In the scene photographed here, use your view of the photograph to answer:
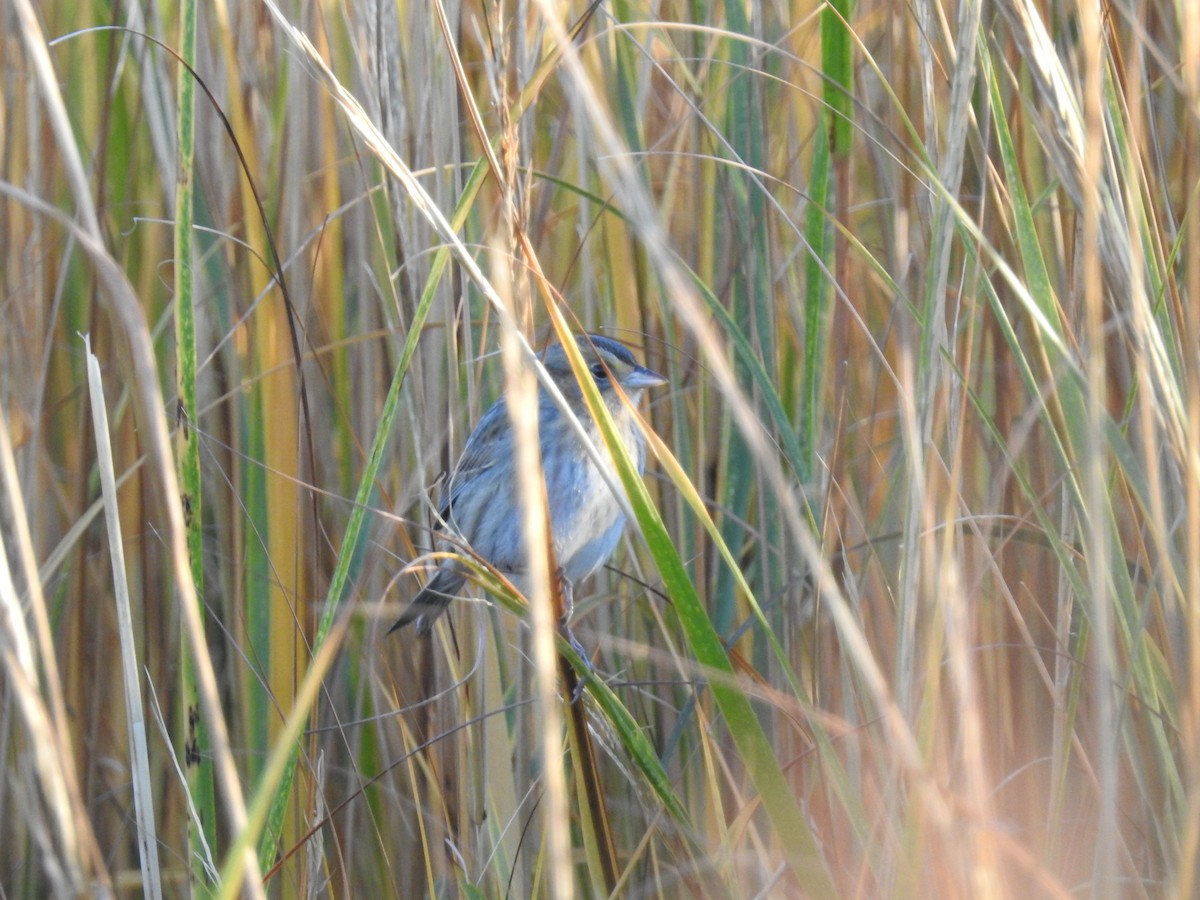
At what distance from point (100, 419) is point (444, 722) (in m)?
0.84

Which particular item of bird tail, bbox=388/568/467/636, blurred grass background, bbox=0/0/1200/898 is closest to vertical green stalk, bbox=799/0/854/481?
A: blurred grass background, bbox=0/0/1200/898

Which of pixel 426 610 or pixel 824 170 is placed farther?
pixel 426 610

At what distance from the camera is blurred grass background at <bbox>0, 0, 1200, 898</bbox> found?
3.87 feet

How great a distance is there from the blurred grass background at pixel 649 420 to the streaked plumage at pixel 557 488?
69 mm

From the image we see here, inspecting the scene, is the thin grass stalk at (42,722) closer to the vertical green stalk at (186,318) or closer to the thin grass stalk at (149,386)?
the thin grass stalk at (149,386)

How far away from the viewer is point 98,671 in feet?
6.73

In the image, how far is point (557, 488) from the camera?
2.57 meters

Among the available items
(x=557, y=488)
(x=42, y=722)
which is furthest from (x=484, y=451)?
(x=42, y=722)

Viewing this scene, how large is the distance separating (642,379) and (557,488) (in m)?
0.40

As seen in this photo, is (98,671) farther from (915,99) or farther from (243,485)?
(915,99)

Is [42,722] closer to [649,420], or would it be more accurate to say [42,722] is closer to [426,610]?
[426,610]

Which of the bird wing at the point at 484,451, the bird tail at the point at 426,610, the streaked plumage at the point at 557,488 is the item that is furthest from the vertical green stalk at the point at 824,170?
the bird wing at the point at 484,451

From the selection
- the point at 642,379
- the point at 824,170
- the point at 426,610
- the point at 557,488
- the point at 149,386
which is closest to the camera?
the point at 149,386

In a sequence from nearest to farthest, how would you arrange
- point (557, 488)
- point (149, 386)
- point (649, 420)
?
point (149, 386) → point (649, 420) → point (557, 488)
